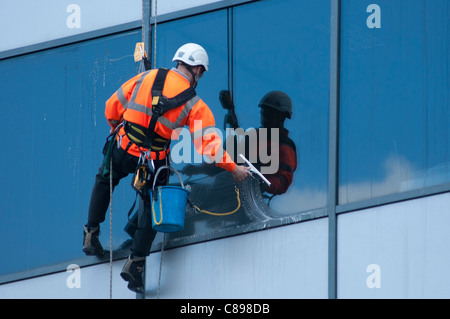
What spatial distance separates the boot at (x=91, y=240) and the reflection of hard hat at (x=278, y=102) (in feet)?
5.48

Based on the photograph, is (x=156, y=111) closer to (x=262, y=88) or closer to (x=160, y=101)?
(x=160, y=101)

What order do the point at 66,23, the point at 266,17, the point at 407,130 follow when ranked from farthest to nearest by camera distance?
the point at 66,23, the point at 266,17, the point at 407,130

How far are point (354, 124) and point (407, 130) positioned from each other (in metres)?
0.41

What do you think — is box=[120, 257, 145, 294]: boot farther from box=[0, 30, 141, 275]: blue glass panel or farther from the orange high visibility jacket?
the orange high visibility jacket

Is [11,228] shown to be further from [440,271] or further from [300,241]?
[440,271]

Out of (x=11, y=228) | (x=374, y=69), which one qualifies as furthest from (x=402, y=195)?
(x=11, y=228)

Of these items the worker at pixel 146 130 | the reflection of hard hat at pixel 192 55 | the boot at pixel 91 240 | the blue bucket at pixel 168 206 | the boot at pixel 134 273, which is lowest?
the boot at pixel 134 273

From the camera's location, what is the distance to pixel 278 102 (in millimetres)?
8445

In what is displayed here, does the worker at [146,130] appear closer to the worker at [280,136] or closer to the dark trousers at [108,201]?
the dark trousers at [108,201]

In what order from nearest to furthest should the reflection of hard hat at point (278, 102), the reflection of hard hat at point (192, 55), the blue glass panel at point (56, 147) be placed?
the reflection of hard hat at point (192, 55) < the reflection of hard hat at point (278, 102) < the blue glass panel at point (56, 147)

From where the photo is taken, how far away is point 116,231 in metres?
8.70

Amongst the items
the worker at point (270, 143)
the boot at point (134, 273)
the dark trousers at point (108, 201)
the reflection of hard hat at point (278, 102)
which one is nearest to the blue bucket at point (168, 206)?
the dark trousers at point (108, 201)

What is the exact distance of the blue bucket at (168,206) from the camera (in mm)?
7836
